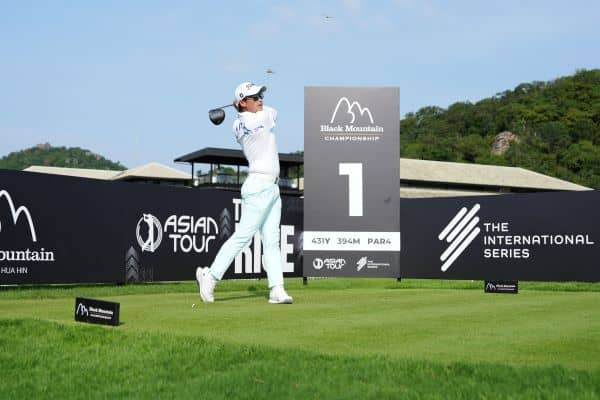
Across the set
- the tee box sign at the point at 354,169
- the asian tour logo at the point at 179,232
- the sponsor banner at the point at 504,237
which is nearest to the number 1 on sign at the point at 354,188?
the tee box sign at the point at 354,169

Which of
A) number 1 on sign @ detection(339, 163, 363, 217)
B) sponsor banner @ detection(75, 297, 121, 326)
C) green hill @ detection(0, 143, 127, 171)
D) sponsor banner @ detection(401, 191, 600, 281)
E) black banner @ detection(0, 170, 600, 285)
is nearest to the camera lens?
sponsor banner @ detection(75, 297, 121, 326)

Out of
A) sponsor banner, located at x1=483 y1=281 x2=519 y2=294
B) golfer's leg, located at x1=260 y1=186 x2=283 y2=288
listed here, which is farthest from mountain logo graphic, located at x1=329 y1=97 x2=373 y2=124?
golfer's leg, located at x1=260 y1=186 x2=283 y2=288

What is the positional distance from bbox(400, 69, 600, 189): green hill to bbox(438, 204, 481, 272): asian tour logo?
56.8 m

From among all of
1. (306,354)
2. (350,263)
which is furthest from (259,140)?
(350,263)

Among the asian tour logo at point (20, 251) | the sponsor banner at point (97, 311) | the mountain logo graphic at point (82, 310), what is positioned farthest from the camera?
the asian tour logo at point (20, 251)

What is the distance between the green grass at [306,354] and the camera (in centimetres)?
356

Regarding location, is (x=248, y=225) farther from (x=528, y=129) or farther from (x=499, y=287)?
(x=528, y=129)

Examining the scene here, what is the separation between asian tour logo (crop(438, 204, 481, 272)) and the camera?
52.0 feet

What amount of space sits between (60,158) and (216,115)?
151837 mm

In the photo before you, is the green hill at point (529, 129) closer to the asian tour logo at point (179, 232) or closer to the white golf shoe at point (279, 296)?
the asian tour logo at point (179, 232)

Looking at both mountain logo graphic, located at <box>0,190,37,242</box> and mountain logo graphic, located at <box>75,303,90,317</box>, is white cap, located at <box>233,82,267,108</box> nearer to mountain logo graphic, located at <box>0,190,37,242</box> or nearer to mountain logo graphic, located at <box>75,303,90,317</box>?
mountain logo graphic, located at <box>75,303,90,317</box>

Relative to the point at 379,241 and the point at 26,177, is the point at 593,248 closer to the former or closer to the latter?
the point at 379,241

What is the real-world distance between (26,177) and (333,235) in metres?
5.32

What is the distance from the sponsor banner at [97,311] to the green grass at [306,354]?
0.13m
